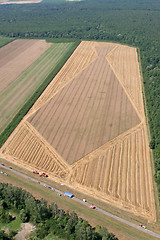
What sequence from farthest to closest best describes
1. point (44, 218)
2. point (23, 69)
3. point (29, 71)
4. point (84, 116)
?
point (23, 69)
point (29, 71)
point (84, 116)
point (44, 218)

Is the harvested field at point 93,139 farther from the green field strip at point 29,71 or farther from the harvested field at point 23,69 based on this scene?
the green field strip at point 29,71

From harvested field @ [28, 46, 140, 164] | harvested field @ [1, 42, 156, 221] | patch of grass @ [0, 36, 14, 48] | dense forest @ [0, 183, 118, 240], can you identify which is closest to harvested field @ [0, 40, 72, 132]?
patch of grass @ [0, 36, 14, 48]

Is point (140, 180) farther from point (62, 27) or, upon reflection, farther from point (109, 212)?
point (62, 27)

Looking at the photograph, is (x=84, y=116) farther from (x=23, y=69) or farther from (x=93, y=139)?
(x=23, y=69)

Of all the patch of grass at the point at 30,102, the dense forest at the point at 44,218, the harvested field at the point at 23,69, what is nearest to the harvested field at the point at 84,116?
the patch of grass at the point at 30,102

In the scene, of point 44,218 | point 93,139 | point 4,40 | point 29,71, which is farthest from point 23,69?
point 44,218

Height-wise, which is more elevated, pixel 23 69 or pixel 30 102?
pixel 23 69

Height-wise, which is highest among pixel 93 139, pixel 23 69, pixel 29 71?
pixel 23 69

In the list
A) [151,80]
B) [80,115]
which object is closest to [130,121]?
[80,115]
